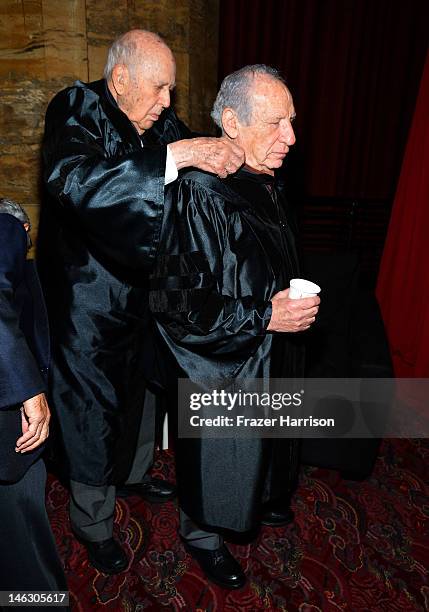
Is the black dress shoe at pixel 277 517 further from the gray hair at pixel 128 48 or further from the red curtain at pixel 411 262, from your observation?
the gray hair at pixel 128 48

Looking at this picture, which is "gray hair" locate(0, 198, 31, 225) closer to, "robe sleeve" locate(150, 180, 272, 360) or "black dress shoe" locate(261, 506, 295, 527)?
"robe sleeve" locate(150, 180, 272, 360)

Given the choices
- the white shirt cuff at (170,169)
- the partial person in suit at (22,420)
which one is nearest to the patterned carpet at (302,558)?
the partial person in suit at (22,420)

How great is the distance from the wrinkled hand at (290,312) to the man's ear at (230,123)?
491 millimetres

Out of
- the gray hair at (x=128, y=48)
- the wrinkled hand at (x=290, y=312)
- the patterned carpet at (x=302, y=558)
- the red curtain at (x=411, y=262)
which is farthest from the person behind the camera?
the red curtain at (x=411, y=262)

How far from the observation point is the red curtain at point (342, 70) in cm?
404

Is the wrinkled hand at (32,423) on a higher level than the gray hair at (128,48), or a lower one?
lower

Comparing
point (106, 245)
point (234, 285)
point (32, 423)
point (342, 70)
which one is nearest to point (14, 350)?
point (32, 423)

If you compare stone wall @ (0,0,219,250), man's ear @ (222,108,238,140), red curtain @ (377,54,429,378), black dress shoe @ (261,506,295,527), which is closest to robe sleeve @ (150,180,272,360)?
man's ear @ (222,108,238,140)

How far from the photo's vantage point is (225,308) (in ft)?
4.95

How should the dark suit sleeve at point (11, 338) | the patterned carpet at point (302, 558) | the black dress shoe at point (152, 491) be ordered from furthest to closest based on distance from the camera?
the black dress shoe at point (152, 491) → the patterned carpet at point (302, 558) → the dark suit sleeve at point (11, 338)

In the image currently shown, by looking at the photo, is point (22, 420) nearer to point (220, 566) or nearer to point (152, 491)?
point (220, 566)

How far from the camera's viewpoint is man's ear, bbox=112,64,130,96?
5.33ft

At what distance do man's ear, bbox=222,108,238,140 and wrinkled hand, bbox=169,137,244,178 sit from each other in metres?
0.16

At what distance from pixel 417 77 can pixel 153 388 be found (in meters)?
3.64
